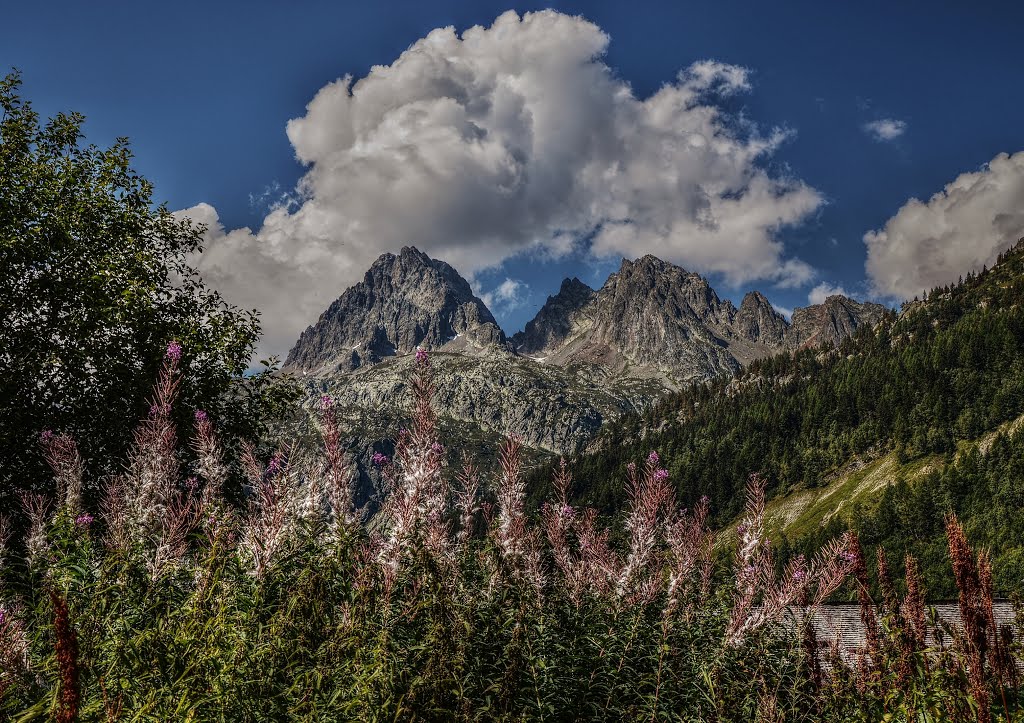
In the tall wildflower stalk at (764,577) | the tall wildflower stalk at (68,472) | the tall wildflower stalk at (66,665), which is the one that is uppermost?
the tall wildflower stalk at (68,472)

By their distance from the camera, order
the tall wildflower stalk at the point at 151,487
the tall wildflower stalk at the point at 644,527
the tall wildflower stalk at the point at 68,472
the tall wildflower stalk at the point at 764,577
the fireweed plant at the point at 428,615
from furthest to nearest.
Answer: the tall wildflower stalk at the point at 68,472
the tall wildflower stalk at the point at 644,527
the tall wildflower stalk at the point at 764,577
the tall wildflower stalk at the point at 151,487
the fireweed plant at the point at 428,615

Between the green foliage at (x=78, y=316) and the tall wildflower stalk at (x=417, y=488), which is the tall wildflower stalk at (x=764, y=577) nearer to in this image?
the tall wildflower stalk at (x=417, y=488)

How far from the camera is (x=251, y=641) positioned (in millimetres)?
4820

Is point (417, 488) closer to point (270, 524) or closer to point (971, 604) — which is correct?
point (270, 524)

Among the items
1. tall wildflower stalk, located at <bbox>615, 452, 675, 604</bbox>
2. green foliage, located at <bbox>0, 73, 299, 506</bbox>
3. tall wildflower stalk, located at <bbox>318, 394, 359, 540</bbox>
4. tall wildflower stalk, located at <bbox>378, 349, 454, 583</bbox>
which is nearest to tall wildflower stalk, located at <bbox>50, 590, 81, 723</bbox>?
tall wildflower stalk, located at <bbox>378, 349, 454, 583</bbox>

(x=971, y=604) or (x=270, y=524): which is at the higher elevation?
(x=270, y=524)

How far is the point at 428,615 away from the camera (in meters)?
5.39

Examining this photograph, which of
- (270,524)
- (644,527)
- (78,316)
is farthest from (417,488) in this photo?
(78,316)

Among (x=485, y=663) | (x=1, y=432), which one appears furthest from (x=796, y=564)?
(x=1, y=432)

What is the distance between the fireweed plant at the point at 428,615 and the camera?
452 cm

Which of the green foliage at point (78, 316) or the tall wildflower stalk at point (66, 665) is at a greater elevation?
the green foliage at point (78, 316)

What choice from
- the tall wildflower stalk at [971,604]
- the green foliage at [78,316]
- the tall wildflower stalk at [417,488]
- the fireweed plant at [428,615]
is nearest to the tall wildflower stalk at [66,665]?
the fireweed plant at [428,615]

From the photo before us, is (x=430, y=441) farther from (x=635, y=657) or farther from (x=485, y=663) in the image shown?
(x=635, y=657)

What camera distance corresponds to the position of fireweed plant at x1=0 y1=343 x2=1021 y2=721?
4.52 m
